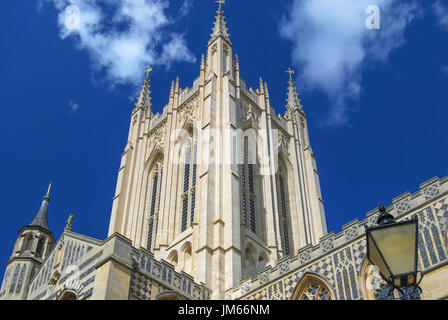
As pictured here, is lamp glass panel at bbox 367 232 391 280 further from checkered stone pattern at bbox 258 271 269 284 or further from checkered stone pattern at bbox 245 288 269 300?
checkered stone pattern at bbox 258 271 269 284

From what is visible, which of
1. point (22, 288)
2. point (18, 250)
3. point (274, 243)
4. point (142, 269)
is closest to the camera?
point (142, 269)

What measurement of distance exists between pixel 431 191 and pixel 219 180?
1482 cm

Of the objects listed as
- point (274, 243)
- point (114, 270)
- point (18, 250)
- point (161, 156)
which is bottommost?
point (114, 270)

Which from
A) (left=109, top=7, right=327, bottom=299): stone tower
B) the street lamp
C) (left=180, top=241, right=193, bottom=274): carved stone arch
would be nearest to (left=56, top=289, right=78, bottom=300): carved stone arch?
(left=109, top=7, right=327, bottom=299): stone tower

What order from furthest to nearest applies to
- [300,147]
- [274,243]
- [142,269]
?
[300,147]
[274,243]
[142,269]

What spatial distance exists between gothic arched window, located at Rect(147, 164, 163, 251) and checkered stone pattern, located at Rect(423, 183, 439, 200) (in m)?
20.4

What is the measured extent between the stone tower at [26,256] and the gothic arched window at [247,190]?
37.1ft

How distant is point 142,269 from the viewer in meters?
20.2

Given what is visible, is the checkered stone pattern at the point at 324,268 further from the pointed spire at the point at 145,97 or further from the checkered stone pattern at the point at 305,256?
the pointed spire at the point at 145,97

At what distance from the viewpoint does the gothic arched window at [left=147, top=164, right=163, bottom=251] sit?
35.8 m

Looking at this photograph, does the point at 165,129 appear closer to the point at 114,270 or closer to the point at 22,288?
the point at 22,288

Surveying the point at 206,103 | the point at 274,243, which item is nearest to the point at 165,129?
the point at 206,103

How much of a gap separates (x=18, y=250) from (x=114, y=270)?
11.1 m

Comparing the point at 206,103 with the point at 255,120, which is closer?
the point at 206,103
